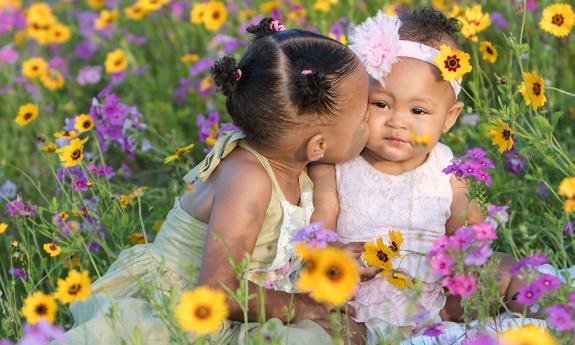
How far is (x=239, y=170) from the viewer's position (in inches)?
94.6

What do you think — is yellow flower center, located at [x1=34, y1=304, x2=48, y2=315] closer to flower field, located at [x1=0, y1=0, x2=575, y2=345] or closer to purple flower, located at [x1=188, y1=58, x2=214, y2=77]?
flower field, located at [x1=0, y1=0, x2=575, y2=345]

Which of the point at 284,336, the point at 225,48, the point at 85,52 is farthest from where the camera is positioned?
the point at 85,52

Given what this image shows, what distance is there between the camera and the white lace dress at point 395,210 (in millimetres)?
2631

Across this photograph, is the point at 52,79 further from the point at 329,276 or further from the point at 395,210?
the point at 329,276

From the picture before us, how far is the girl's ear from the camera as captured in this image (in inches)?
95.6

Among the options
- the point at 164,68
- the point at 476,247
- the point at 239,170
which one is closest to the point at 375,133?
the point at 239,170

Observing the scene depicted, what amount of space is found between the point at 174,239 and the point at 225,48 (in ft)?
5.96

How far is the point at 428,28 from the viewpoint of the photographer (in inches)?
105

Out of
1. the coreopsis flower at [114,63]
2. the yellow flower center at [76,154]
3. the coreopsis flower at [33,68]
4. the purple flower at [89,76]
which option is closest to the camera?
the yellow flower center at [76,154]

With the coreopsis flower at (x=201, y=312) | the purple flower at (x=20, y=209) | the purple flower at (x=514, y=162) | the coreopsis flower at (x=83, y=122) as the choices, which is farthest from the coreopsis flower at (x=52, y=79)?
the coreopsis flower at (x=201, y=312)

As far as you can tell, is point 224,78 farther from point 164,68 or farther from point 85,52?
point 85,52

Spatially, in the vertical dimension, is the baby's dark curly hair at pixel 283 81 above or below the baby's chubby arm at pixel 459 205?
above

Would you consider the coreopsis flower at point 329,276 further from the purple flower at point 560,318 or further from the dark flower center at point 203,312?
the purple flower at point 560,318

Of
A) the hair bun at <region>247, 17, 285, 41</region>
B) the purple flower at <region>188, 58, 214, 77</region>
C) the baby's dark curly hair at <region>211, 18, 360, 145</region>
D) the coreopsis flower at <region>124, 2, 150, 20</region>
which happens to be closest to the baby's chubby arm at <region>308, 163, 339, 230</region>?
the baby's dark curly hair at <region>211, 18, 360, 145</region>
